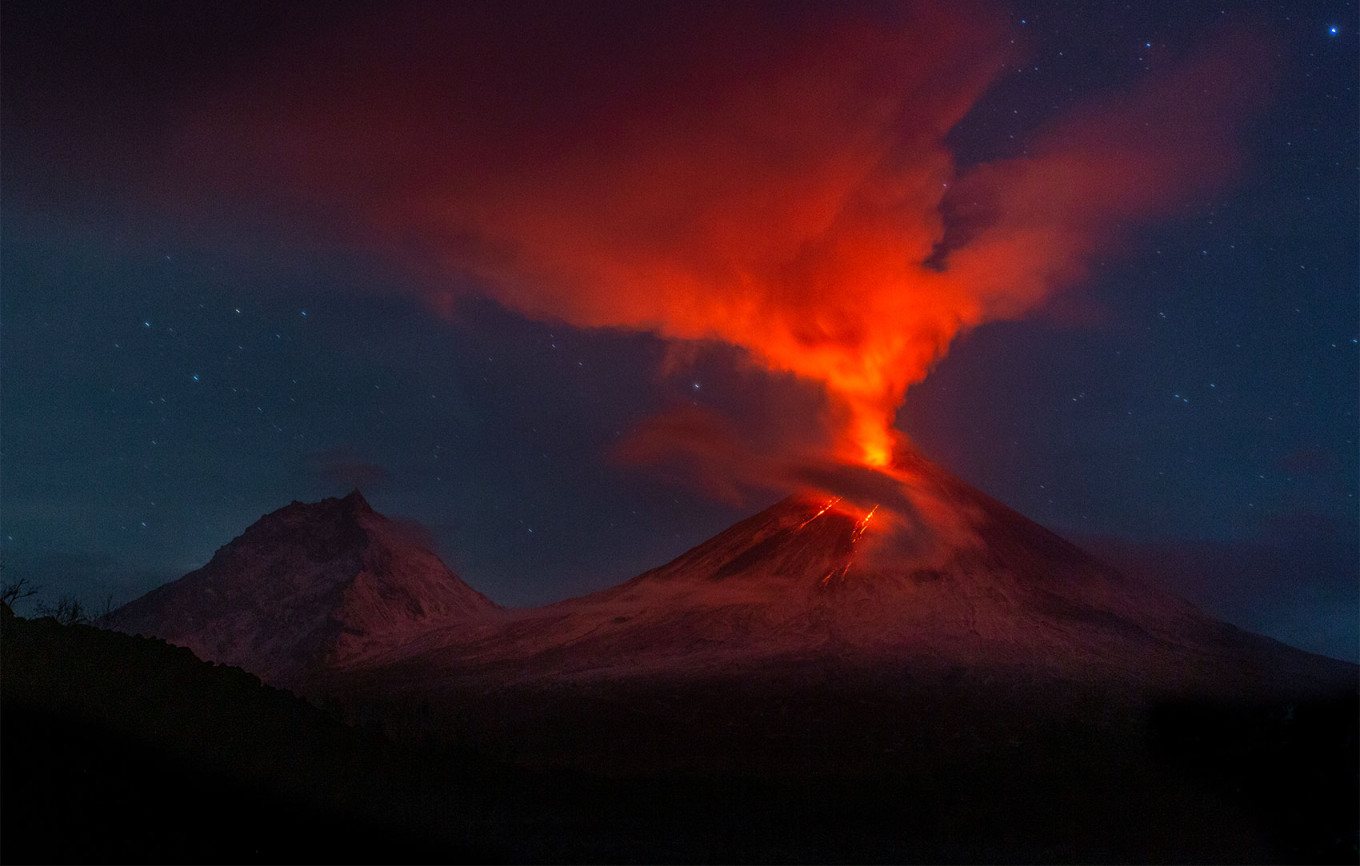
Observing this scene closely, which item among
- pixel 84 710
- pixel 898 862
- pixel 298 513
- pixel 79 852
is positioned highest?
pixel 298 513

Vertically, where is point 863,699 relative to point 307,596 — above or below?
below

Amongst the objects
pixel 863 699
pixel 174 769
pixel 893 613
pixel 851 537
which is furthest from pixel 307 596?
pixel 174 769

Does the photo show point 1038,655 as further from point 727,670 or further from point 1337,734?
point 1337,734

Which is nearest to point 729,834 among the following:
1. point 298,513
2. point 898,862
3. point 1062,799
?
point 898,862

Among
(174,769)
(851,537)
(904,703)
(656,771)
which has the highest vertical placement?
(851,537)

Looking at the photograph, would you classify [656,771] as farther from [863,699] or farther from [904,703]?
[904,703]

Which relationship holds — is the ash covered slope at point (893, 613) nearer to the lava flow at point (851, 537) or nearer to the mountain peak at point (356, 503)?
the lava flow at point (851, 537)

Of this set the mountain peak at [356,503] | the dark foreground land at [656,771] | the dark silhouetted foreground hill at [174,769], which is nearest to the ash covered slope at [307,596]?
the mountain peak at [356,503]
